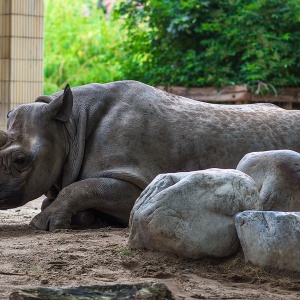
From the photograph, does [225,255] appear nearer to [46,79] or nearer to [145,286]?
[145,286]

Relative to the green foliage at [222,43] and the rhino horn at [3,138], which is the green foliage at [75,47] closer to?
the green foliage at [222,43]

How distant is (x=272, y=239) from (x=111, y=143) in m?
2.76

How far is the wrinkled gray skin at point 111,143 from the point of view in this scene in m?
7.25

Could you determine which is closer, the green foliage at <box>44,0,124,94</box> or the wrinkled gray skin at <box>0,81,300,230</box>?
the wrinkled gray skin at <box>0,81,300,230</box>

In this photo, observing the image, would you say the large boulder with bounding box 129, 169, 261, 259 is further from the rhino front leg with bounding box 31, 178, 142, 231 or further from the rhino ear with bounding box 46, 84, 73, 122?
the rhino ear with bounding box 46, 84, 73, 122

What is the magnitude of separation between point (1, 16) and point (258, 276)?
7.99 meters

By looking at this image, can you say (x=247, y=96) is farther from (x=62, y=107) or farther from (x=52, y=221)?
(x=52, y=221)

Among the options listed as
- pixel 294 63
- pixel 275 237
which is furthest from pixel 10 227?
pixel 294 63

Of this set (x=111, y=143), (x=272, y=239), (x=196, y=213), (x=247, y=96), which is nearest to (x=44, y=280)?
(x=196, y=213)

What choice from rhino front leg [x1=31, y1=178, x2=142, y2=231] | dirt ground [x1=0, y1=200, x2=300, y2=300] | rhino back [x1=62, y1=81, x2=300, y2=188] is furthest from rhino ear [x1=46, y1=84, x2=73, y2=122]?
dirt ground [x1=0, y1=200, x2=300, y2=300]

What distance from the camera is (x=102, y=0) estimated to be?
36938mm

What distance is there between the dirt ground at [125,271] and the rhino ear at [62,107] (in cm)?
154

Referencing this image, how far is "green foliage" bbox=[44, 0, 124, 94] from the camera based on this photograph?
2634 cm

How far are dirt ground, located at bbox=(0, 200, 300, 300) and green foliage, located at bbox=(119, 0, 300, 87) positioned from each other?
785 centimetres
